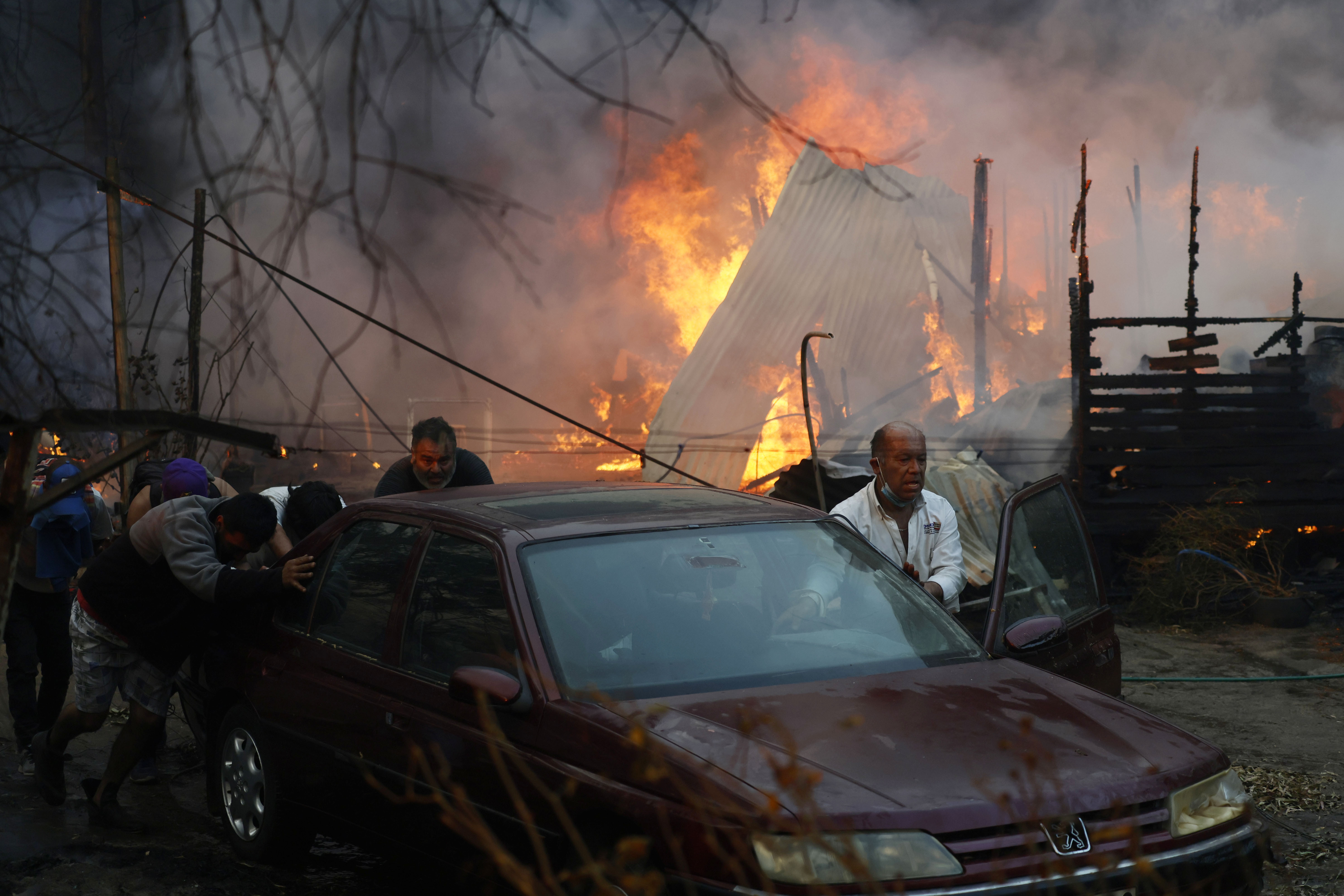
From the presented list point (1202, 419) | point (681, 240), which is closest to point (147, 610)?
point (1202, 419)

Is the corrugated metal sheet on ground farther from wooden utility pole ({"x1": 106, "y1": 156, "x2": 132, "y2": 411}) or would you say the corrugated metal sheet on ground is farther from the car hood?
the car hood

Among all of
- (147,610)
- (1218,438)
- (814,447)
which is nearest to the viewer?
(147,610)

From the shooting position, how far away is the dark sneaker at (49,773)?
5.27 m

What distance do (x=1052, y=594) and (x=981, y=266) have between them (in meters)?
15.8

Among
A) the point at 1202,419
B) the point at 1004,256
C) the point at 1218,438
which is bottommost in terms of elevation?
the point at 1218,438

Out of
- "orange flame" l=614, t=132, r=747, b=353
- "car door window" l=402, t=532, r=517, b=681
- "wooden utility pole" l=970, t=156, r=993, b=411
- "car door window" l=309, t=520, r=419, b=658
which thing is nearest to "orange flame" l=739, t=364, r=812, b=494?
"orange flame" l=614, t=132, r=747, b=353

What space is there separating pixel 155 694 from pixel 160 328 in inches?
62.3

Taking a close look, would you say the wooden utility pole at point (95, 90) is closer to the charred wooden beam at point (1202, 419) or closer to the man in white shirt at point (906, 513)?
the man in white shirt at point (906, 513)

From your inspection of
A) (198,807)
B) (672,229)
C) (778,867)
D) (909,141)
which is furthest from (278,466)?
(778,867)

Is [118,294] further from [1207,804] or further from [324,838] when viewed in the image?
[1207,804]

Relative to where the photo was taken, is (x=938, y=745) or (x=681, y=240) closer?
(x=938, y=745)

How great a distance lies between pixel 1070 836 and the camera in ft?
8.90

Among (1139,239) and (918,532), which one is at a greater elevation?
(1139,239)

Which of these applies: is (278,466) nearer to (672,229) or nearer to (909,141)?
(672,229)
